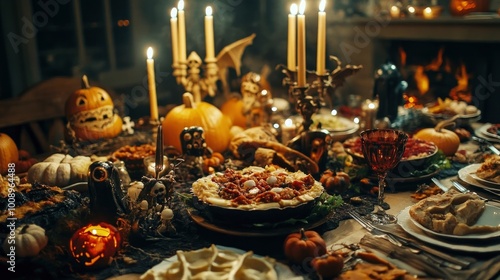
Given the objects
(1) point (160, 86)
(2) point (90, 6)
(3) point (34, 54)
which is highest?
(2) point (90, 6)

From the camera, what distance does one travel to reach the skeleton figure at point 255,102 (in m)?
2.41

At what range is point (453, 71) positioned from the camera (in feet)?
14.2

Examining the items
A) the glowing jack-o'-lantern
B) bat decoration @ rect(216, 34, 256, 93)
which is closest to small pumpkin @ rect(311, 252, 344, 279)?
the glowing jack-o'-lantern

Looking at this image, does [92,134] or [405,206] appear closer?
[405,206]

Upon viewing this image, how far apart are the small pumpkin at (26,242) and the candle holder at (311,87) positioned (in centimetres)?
102

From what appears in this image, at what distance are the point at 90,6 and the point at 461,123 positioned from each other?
3.54 meters

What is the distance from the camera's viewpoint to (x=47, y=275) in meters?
1.26

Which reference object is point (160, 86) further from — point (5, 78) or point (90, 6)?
point (5, 78)

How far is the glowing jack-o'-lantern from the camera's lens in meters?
1.29

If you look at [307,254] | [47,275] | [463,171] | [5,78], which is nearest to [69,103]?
[47,275]

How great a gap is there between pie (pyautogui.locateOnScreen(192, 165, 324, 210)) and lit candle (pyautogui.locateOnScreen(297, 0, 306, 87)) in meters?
0.45

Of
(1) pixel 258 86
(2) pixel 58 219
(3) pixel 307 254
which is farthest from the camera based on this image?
(1) pixel 258 86

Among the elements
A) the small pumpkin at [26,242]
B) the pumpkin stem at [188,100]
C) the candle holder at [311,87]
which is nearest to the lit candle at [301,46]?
the candle holder at [311,87]

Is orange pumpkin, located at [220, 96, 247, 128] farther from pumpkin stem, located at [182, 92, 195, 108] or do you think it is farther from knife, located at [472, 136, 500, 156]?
knife, located at [472, 136, 500, 156]
